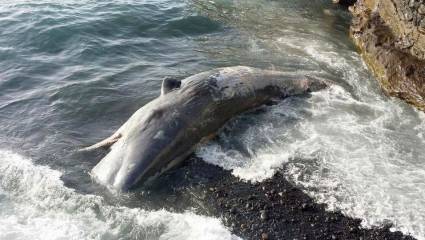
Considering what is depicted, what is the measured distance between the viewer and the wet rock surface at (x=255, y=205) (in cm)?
786

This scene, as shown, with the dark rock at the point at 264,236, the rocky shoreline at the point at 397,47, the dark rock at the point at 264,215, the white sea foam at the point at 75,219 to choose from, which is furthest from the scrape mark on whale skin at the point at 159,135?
the rocky shoreline at the point at 397,47

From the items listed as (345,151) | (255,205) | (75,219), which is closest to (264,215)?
(255,205)

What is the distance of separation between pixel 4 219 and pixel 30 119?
3.48 m

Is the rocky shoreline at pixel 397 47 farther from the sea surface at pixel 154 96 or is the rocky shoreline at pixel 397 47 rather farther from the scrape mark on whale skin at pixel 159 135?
the scrape mark on whale skin at pixel 159 135

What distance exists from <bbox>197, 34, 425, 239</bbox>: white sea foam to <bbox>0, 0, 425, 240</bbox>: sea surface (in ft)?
0.09

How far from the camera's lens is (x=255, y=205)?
27.5ft

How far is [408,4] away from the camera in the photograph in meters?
12.2

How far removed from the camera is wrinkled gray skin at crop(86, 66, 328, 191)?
354 inches

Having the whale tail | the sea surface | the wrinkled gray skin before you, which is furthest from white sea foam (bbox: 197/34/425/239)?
the whale tail

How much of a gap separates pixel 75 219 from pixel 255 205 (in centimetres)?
307

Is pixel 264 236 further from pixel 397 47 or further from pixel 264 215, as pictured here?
pixel 397 47

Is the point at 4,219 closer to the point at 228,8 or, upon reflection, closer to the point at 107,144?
the point at 107,144

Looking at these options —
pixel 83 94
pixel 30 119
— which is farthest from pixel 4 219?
pixel 83 94

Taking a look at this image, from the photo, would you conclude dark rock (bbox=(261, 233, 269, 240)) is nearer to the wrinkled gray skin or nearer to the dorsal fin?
the wrinkled gray skin
